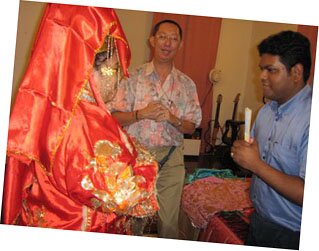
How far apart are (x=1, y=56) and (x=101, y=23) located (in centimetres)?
36

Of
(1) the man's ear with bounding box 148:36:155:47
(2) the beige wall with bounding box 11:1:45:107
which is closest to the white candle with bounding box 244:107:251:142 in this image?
(1) the man's ear with bounding box 148:36:155:47

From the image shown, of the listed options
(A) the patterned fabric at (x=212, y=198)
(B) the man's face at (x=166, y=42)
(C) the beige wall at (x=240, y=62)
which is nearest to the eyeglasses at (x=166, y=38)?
(B) the man's face at (x=166, y=42)

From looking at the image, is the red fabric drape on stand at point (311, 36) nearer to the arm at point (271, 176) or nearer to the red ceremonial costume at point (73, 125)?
the arm at point (271, 176)

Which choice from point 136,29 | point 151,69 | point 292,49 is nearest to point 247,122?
point 292,49

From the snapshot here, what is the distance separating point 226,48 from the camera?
3.82 feet

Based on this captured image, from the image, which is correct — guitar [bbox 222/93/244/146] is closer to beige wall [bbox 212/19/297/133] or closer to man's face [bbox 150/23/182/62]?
beige wall [bbox 212/19/297/133]

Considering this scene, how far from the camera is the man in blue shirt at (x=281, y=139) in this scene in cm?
105

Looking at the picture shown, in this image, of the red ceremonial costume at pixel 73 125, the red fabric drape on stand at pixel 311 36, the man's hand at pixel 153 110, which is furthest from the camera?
the man's hand at pixel 153 110

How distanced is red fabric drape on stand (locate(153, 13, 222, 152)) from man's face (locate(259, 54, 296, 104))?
171 millimetres

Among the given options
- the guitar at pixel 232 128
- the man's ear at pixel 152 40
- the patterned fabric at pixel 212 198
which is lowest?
the patterned fabric at pixel 212 198

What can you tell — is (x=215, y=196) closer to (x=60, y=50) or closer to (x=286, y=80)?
(x=286, y=80)

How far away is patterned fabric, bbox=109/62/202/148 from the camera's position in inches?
46.0

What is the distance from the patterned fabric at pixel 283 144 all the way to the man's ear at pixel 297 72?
0.13ft

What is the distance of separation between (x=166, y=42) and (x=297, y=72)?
441 mm
